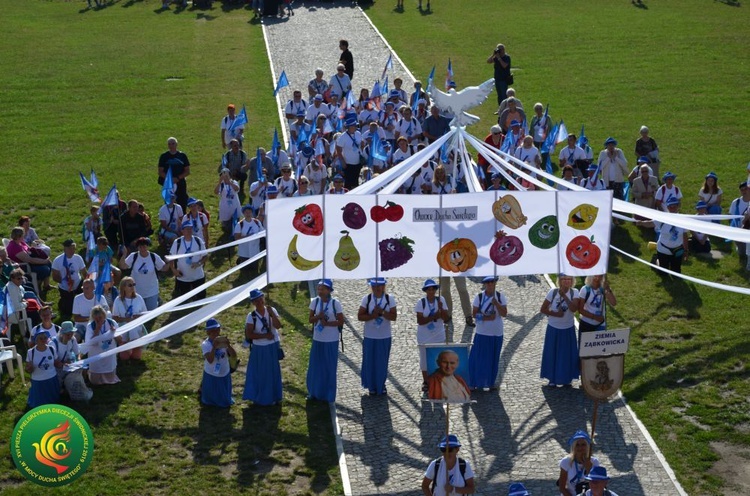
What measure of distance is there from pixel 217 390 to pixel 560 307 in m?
5.14

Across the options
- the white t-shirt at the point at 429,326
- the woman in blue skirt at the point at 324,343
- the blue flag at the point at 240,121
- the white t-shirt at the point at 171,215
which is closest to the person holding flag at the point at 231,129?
the blue flag at the point at 240,121

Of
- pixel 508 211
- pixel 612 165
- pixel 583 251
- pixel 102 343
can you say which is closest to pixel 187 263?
pixel 102 343

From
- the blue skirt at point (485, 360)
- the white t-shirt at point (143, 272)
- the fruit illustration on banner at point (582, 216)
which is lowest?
the blue skirt at point (485, 360)

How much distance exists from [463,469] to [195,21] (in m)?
34.1

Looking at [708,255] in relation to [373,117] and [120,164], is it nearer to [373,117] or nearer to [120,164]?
[373,117]

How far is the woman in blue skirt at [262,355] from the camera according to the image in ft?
48.5

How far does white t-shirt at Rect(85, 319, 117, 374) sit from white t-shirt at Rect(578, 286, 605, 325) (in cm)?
699

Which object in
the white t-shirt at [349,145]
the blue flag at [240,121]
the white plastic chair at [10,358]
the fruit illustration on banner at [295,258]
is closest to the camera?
the fruit illustration on banner at [295,258]

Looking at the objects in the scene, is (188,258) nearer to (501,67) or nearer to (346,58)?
(501,67)

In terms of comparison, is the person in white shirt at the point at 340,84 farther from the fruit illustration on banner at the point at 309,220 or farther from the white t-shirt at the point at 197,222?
the fruit illustration on banner at the point at 309,220

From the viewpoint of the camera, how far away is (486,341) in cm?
1534

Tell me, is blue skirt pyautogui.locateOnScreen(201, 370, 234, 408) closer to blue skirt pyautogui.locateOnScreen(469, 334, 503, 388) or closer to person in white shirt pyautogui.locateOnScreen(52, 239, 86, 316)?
blue skirt pyautogui.locateOnScreen(469, 334, 503, 388)

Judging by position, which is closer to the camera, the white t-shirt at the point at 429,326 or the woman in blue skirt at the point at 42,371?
the woman in blue skirt at the point at 42,371

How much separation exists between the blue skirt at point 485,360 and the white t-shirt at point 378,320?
4.39 ft
